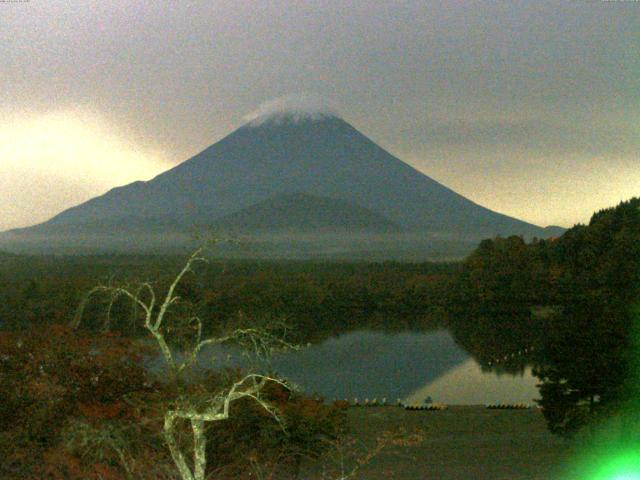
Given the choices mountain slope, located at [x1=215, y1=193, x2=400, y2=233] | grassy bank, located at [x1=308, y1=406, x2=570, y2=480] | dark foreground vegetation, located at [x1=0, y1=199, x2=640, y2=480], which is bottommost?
grassy bank, located at [x1=308, y1=406, x2=570, y2=480]

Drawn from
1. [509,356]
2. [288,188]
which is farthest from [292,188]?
[509,356]

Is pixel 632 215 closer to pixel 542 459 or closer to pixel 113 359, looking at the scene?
pixel 542 459

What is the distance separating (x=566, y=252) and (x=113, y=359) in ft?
135

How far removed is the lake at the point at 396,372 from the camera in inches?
865

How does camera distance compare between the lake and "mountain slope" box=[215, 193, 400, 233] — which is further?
"mountain slope" box=[215, 193, 400, 233]

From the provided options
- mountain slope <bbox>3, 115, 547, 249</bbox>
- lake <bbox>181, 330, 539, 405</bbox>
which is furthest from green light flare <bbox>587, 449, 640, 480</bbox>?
mountain slope <bbox>3, 115, 547, 249</bbox>

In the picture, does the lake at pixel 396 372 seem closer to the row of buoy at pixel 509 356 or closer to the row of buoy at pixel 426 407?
the row of buoy at pixel 509 356

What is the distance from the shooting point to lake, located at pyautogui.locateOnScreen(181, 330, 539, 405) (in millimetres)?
21969

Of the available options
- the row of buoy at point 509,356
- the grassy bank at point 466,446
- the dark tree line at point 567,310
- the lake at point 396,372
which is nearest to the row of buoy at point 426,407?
the grassy bank at point 466,446

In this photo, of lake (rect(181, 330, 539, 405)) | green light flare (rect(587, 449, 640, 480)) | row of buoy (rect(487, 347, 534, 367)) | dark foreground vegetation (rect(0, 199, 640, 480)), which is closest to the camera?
dark foreground vegetation (rect(0, 199, 640, 480))

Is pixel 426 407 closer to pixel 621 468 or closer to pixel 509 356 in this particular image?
pixel 621 468

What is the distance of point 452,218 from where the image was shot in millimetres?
95562

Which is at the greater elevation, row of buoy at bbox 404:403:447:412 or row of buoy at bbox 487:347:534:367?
row of buoy at bbox 404:403:447:412

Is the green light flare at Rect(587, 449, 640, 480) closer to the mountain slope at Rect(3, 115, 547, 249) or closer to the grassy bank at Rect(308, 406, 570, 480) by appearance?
the grassy bank at Rect(308, 406, 570, 480)
